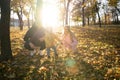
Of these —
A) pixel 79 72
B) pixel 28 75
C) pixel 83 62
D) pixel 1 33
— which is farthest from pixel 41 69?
pixel 1 33

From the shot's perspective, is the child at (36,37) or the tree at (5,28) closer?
the child at (36,37)

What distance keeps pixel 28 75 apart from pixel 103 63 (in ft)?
12.3

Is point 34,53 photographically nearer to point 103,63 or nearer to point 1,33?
point 1,33

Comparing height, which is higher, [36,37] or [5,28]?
[5,28]

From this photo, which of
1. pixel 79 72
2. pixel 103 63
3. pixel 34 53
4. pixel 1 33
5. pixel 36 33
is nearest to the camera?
pixel 79 72

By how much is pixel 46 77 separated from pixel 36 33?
231cm

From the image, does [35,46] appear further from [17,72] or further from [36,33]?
[17,72]

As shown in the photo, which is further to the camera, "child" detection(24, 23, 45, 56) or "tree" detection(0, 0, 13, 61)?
"tree" detection(0, 0, 13, 61)

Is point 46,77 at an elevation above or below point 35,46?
below

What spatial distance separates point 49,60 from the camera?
12008 millimetres

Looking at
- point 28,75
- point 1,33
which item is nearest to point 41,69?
point 28,75

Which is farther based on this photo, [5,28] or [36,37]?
[5,28]

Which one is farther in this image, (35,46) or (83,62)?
(83,62)

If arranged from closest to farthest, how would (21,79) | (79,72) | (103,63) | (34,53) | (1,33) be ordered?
(21,79) → (79,72) → (103,63) → (1,33) → (34,53)
